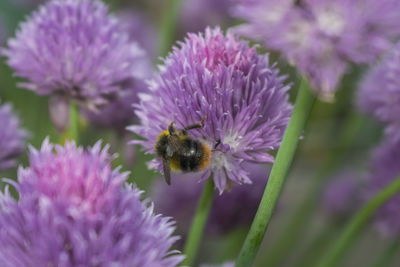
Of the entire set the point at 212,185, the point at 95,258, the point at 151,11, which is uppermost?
the point at 151,11

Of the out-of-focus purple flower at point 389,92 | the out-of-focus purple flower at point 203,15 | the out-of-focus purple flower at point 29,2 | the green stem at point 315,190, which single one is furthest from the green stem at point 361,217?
the out-of-focus purple flower at point 29,2

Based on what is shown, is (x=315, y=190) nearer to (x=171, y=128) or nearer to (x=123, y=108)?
(x=123, y=108)

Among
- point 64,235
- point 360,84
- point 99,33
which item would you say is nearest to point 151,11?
point 360,84

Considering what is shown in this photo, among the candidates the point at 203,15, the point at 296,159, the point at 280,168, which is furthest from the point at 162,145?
the point at 203,15

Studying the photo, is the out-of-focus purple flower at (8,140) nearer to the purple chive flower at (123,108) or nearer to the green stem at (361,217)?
the purple chive flower at (123,108)

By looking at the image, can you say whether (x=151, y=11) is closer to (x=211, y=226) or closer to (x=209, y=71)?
(x=211, y=226)

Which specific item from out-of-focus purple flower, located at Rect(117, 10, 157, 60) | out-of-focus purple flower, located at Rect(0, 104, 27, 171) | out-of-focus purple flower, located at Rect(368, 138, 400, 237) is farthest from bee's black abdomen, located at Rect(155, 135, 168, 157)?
out-of-focus purple flower, located at Rect(117, 10, 157, 60)
